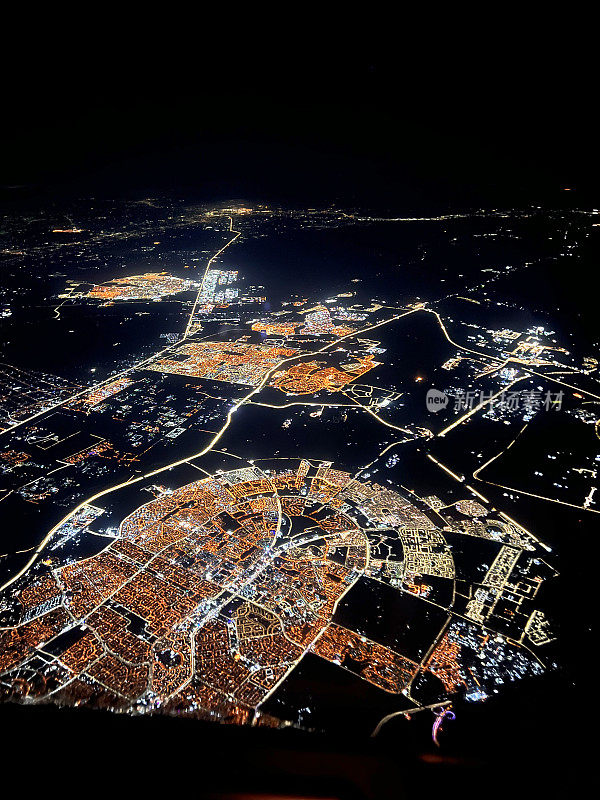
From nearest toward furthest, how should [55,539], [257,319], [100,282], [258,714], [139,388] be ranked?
[258,714], [55,539], [139,388], [257,319], [100,282]

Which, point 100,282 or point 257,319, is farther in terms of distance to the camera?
point 100,282

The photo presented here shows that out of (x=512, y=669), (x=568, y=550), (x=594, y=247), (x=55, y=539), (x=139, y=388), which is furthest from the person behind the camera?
(x=594, y=247)

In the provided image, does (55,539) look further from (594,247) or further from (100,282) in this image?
(594,247)

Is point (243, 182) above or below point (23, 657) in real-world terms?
above

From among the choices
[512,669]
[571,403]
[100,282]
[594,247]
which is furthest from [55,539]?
[594,247]

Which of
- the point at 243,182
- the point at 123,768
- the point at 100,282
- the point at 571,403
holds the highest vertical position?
the point at 243,182

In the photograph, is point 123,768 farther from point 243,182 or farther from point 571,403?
point 243,182
